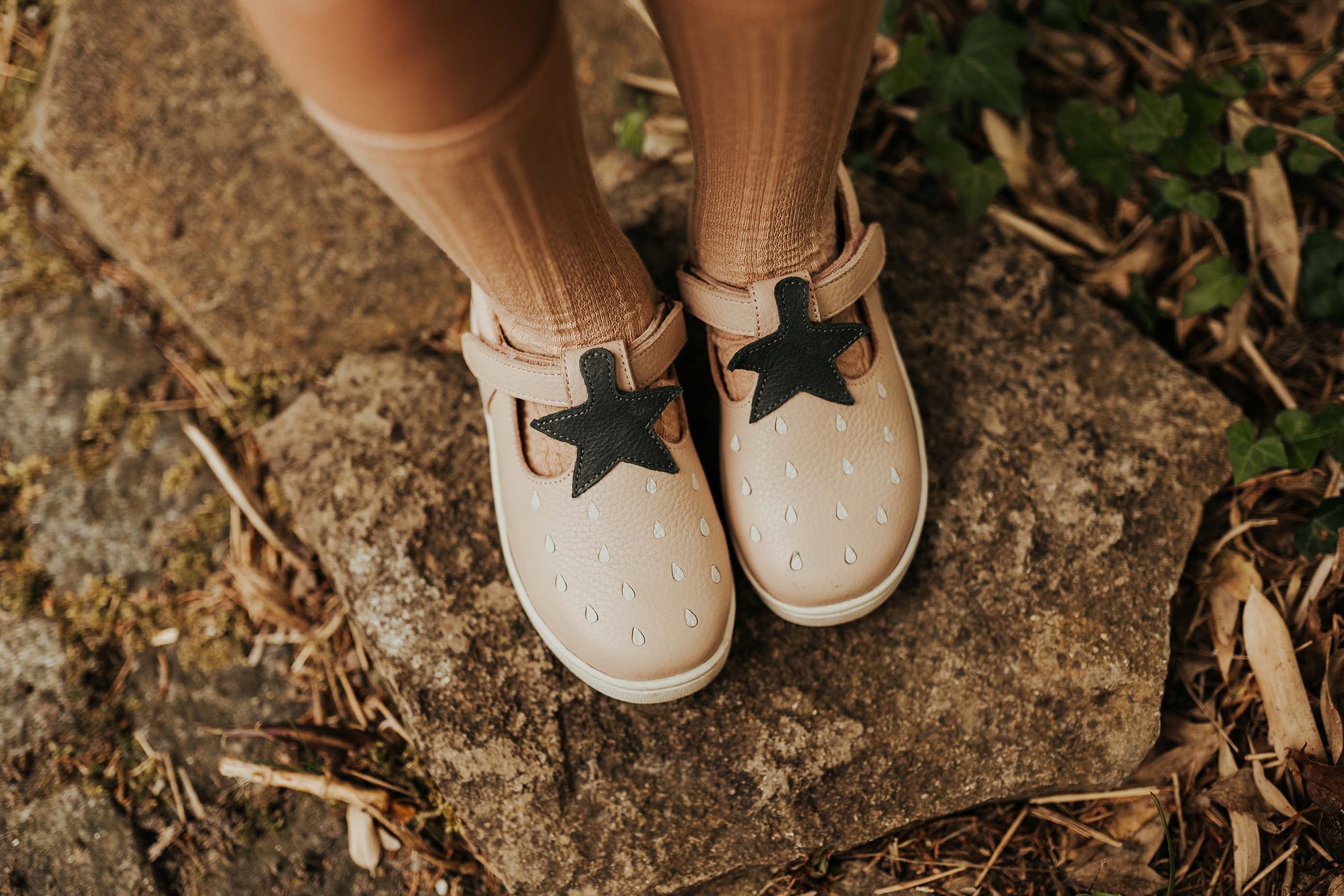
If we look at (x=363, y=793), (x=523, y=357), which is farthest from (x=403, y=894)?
(x=523, y=357)

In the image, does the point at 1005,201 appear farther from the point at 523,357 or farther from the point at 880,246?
the point at 523,357

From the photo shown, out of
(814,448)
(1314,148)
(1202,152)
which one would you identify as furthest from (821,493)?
(1314,148)

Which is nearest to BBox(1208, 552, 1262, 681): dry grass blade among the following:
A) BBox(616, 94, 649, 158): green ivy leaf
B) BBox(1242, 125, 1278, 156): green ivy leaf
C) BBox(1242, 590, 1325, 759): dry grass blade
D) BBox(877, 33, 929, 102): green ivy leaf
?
BBox(1242, 590, 1325, 759): dry grass blade

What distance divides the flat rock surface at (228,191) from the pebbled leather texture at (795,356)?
2.09 ft

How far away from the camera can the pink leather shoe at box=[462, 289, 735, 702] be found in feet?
3.04

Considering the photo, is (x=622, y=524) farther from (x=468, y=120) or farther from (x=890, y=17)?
(x=890, y=17)

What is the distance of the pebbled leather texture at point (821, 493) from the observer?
98 cm

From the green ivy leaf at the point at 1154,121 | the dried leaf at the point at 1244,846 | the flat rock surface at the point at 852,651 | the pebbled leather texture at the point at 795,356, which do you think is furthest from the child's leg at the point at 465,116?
the dried leaf at the point at 1244,846

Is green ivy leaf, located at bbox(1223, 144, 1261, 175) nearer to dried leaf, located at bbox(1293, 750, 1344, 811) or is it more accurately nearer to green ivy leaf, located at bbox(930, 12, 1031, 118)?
green ivy leaf, located at bbox(930, 12, 1031, 118)

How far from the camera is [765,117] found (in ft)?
2.43

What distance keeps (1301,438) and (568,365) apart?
3.20ft

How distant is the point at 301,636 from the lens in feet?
4.25

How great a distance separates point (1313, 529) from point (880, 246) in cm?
73

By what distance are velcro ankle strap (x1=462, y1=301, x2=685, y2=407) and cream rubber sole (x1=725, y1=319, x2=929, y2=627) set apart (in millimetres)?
248
